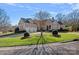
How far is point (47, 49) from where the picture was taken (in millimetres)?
4711

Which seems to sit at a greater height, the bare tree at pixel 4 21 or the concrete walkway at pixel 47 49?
the bare tree at pixel 4 21

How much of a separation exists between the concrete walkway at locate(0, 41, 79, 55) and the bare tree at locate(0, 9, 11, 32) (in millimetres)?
263

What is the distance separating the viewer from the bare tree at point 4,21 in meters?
4.71

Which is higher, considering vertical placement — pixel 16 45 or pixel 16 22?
pixel 16 22

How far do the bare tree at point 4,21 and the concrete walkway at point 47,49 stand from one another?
26 cm

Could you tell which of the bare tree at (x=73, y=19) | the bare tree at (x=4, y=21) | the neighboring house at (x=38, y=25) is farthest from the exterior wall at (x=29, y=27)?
the bare tree at (x=73, y=19)

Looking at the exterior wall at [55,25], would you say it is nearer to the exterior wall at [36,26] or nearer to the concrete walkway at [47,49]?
the exterior wall at [36,26]

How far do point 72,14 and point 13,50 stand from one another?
2.96 feet

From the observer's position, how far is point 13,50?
4746 mm

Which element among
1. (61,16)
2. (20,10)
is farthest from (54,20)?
(20,10)

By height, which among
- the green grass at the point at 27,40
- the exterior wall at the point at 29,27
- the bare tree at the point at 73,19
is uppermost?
the bare tree at the point at 73,19

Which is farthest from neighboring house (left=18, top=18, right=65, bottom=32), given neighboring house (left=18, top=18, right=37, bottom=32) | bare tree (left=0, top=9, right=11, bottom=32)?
bare tree (left=0, top=9, right=11, bottom=32)

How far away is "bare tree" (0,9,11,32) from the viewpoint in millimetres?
4707
